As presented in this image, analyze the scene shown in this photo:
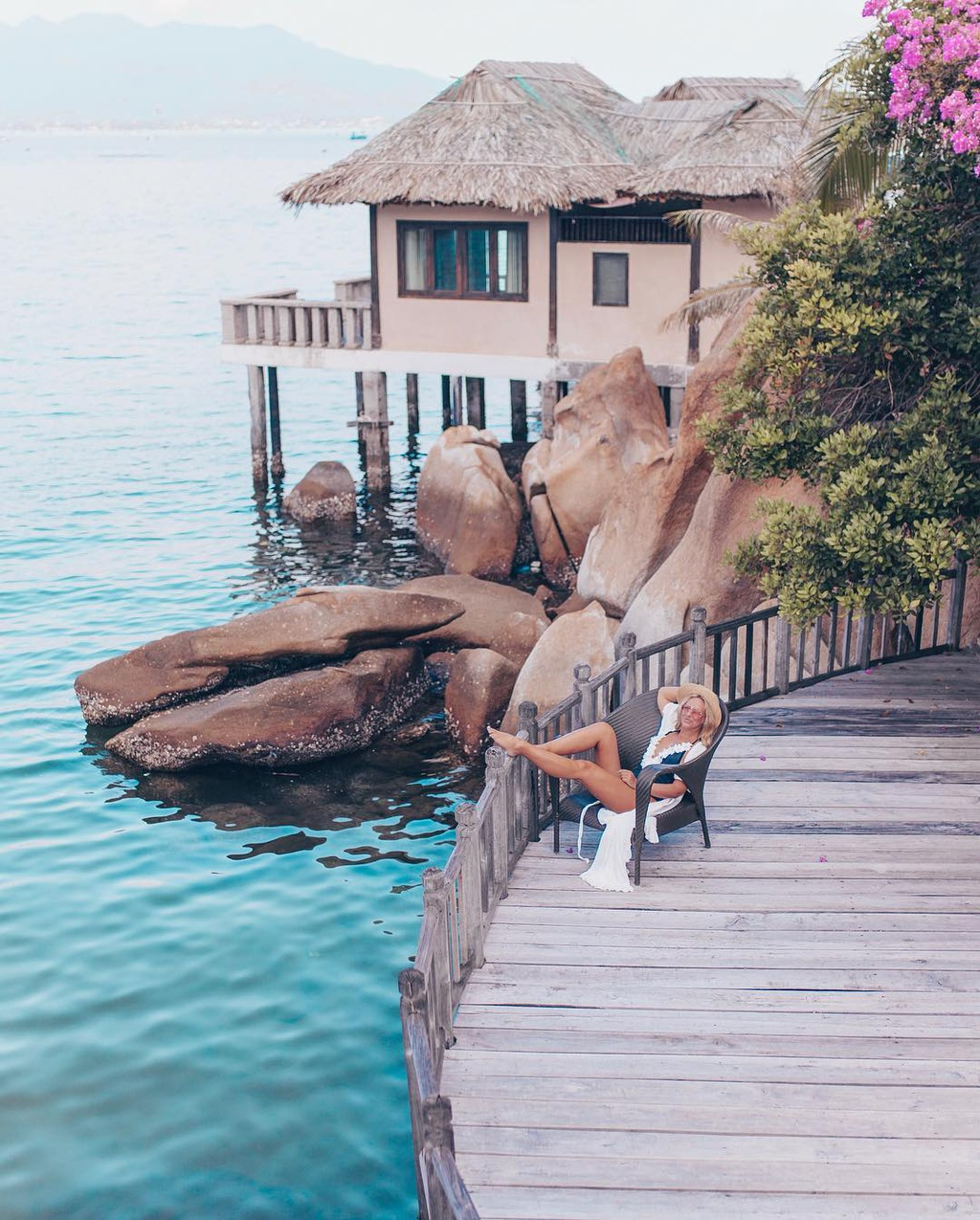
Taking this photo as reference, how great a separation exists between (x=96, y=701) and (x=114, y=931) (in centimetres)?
490

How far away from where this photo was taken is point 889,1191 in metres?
6.43

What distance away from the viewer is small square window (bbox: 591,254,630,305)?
2577 cm

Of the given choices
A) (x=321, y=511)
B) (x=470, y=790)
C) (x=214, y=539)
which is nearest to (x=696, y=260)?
(x=321, y=511)

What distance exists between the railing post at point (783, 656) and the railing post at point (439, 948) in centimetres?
560

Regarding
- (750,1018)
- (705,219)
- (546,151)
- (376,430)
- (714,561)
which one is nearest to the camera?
(750,1018)

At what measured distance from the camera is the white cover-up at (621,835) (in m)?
9.27

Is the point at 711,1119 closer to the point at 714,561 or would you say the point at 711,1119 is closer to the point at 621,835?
the point at 621,835

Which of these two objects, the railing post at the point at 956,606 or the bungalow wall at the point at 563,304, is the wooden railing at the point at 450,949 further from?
the bungalow wall at the point at 563,304

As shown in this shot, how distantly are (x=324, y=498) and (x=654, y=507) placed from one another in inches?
451

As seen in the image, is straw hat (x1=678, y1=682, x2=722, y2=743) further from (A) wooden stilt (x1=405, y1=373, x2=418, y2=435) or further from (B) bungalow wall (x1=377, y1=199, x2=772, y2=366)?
(A) wooden stilt (x1=405, y1=373, x2=418, y2=435)

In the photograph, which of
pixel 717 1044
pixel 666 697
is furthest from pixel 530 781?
pixel 717 1044

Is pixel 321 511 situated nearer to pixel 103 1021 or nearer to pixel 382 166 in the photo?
pixel 382 166

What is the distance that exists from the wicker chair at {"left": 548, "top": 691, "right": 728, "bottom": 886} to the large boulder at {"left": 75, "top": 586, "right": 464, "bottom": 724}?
280 inches

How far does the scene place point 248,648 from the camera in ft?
55.8
